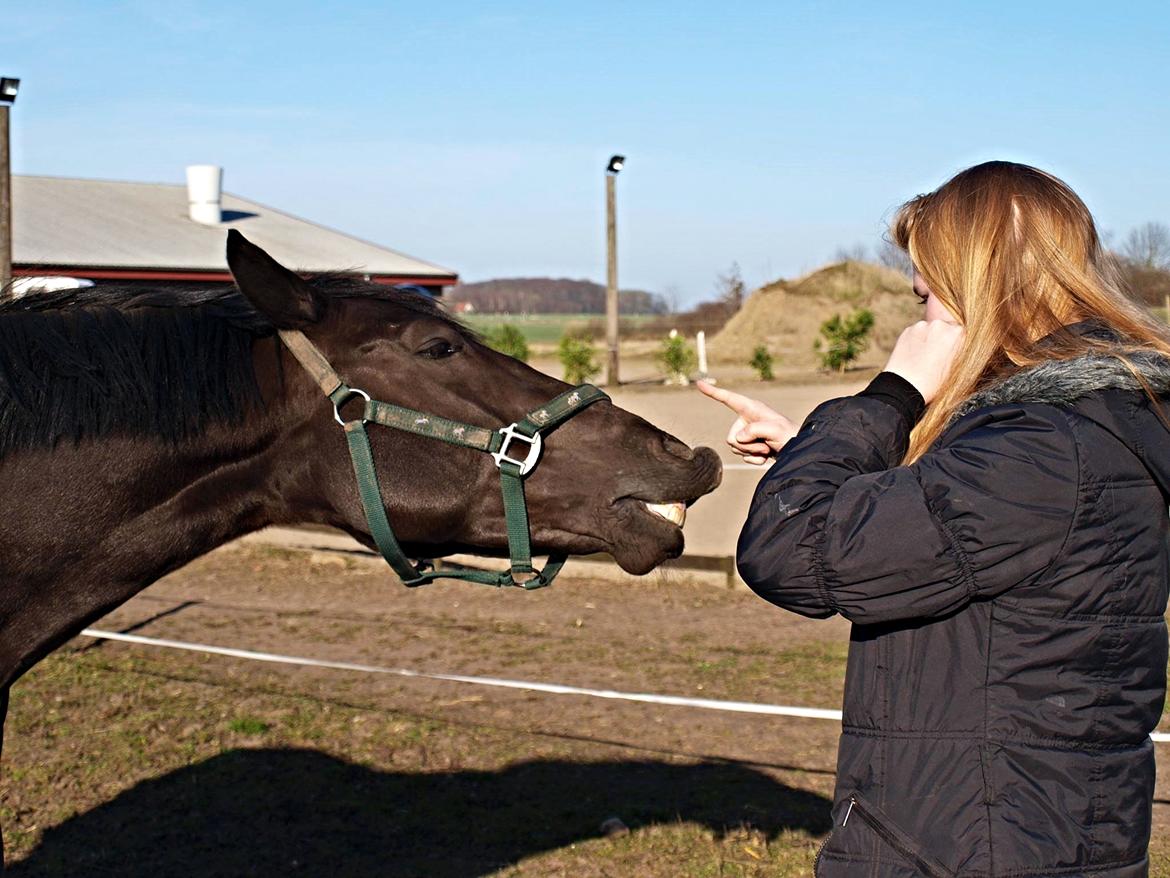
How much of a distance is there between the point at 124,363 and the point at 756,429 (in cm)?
129

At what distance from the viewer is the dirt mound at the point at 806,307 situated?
3080 centimetres

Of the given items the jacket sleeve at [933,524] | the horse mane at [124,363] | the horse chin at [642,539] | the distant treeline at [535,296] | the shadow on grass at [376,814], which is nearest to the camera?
the jacket sleeve at [933,524]

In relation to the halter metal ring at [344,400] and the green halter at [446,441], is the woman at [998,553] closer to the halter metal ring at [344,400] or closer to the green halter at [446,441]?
the green halter at [446,441]

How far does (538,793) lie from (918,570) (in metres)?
3.40

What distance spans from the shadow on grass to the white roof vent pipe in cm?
2188

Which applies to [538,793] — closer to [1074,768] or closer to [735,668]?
[735,668]

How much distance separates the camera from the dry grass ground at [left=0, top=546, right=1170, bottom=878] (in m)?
4.22

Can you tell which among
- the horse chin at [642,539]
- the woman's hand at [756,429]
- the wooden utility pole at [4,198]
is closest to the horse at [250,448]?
the horse chin at [642,539]

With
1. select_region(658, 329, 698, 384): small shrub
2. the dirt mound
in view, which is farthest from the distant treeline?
select_region(658, 329, 698, 384): small shrub

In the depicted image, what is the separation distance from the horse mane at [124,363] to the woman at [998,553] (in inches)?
46.5

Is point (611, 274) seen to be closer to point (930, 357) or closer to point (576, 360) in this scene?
point (576, 360)

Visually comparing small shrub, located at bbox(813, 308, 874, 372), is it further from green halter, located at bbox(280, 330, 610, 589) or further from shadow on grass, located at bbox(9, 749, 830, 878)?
green halter, located at bbox(280, 330, 610, 589)

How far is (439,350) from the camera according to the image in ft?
8.28

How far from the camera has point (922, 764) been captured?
175 centimetres
